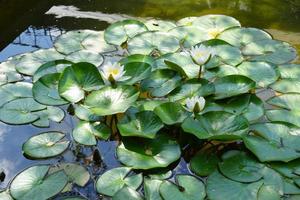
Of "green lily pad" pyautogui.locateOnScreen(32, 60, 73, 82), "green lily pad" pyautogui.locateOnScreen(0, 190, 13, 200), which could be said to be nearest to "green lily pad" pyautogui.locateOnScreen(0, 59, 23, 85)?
"green lily pad" pyautogui.locateOnScreen(32, 60, 73, 82)

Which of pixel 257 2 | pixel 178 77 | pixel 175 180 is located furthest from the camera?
pixel 257 2

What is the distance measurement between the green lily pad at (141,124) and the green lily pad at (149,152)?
0.05m

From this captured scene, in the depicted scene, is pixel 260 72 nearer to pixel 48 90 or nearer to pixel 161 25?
pixel 161 25

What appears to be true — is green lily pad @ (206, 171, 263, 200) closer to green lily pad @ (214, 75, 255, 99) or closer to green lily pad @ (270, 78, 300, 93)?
green lily pad @ (214, 75, 255, 99)

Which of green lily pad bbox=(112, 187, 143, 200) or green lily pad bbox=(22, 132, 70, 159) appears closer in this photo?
green lily pad bbox=(112, 187, 143, 200)

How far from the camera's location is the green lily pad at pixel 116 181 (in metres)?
1.84

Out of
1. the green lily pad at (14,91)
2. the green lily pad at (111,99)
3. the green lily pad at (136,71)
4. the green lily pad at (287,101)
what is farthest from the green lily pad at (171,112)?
the green lily pad at (14,91)

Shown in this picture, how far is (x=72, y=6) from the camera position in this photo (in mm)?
3350

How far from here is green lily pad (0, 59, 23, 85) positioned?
2504 mm

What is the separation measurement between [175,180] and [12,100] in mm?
975

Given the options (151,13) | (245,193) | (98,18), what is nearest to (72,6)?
(98,18)

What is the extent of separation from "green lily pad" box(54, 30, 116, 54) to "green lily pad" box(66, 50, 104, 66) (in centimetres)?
7

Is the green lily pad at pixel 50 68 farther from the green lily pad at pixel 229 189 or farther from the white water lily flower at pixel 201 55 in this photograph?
the green lily pad at pixel 229 189

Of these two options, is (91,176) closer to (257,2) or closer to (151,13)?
(151,13)
